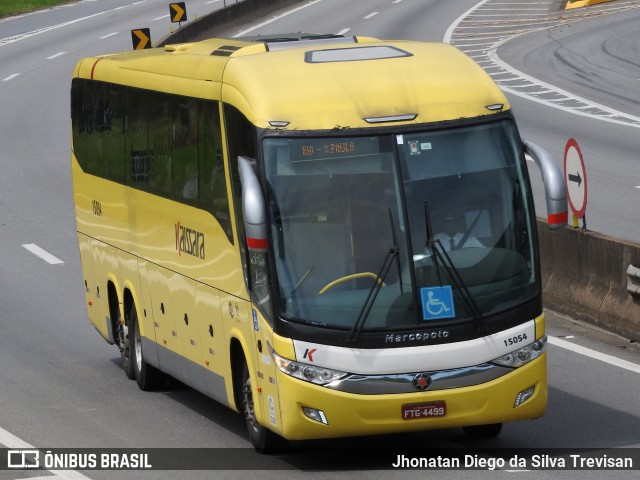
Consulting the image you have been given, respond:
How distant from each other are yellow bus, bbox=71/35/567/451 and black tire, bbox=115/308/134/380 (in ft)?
10.4

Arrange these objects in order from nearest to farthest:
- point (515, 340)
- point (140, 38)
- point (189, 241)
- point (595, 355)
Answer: point (515, 340) → point (189, 241) → point (595, 355) → point (140, 38)

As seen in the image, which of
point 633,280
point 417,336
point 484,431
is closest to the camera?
point 417,336

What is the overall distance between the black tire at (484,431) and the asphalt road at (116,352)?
9 centimetres

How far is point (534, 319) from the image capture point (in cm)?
1098

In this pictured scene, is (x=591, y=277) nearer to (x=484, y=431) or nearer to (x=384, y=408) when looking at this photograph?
(x=484, y=431)

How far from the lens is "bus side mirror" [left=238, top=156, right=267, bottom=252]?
1040 cm

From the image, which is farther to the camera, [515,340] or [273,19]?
[273,19]

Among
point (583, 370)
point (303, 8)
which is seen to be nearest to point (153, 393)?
point (583, 370)

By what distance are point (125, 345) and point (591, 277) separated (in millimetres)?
4808

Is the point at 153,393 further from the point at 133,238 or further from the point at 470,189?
the point at 470,189

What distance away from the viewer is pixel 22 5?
7469 centimetres

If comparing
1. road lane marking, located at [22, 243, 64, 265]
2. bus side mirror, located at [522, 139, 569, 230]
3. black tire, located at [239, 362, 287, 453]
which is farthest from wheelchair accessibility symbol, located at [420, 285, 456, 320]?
road lane marking, located at [22, 243, 64, 265]

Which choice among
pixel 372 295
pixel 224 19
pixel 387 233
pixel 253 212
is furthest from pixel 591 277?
pixel 224 19

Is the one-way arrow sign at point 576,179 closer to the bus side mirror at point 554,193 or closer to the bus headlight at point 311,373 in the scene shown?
the bus side mirror at point 554,193
